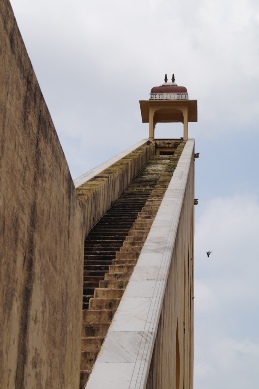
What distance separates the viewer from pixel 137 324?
4176 mm

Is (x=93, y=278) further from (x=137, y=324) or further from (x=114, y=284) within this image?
(x=137, y=324)

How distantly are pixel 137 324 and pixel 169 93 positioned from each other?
17383mm

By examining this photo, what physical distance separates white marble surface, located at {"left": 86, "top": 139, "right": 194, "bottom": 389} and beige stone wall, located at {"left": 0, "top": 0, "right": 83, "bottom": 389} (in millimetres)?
480

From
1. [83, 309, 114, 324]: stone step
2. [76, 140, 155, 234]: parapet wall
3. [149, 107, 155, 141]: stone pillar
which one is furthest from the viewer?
[149, 107, 155, 141]: stone pillar

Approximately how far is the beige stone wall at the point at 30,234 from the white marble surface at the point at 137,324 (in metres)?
0.48

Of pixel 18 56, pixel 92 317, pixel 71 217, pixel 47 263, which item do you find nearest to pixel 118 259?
pixel 92 317

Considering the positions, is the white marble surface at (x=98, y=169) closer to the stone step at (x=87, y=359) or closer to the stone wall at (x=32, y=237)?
the stone step at (x=87, y=359)

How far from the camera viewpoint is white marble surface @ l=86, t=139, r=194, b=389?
3525 millimetres

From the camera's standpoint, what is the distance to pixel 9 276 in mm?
2072

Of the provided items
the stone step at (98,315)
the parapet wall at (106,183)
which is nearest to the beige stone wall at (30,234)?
the stone step at (98,315)

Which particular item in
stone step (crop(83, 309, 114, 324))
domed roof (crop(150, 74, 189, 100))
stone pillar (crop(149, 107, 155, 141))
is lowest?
stone step (crop(83, 309, 114, 324))

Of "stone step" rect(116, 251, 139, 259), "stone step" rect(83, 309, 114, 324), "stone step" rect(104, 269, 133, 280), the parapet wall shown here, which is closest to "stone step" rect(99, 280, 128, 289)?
"stone step" rect(104, 269, 133, 280)

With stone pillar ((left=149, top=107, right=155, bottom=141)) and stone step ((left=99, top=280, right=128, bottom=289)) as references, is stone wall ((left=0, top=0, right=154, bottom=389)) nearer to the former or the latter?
stone step ((left=99, top=280, right=128, bottom=289))

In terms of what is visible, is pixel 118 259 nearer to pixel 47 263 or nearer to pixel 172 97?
pixel 47 263
